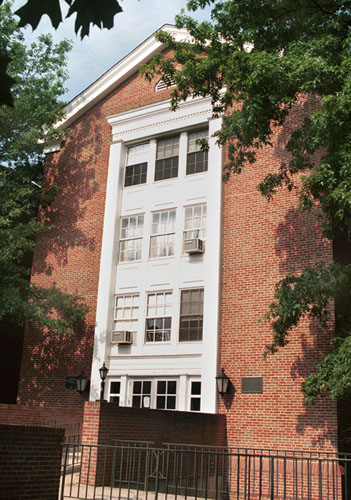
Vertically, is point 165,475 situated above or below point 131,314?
below

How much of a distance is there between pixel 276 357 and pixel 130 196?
8.67 meters

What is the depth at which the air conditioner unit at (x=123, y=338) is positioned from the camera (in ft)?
67.4

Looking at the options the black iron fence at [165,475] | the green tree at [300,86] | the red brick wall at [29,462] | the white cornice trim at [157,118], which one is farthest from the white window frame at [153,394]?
the red brick wall at [29,462]

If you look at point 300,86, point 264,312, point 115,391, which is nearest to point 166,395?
point 115,391

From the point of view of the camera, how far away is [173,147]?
72.3ft

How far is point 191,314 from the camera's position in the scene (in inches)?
777

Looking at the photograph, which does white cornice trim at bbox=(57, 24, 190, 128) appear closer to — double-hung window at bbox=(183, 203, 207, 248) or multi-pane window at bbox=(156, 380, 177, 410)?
double-hung window at bbox=(183, 203, 207, 248)

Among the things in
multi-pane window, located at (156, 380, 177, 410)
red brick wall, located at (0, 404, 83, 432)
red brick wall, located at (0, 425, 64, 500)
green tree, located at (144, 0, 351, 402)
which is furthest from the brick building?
red brick wall, located at (0, 425, 64, 500)

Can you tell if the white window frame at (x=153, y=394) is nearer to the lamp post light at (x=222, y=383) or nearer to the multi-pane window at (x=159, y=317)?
the multi-pane window at (x=159, y=317)

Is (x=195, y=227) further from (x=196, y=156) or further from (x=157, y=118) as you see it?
(x=157, y=118)

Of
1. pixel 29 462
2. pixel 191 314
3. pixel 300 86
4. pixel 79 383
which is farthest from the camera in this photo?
pixel 79 383

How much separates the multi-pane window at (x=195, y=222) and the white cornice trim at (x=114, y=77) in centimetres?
663

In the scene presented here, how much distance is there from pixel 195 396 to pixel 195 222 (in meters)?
5.93

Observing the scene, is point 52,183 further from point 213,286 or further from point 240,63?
point 240,63
